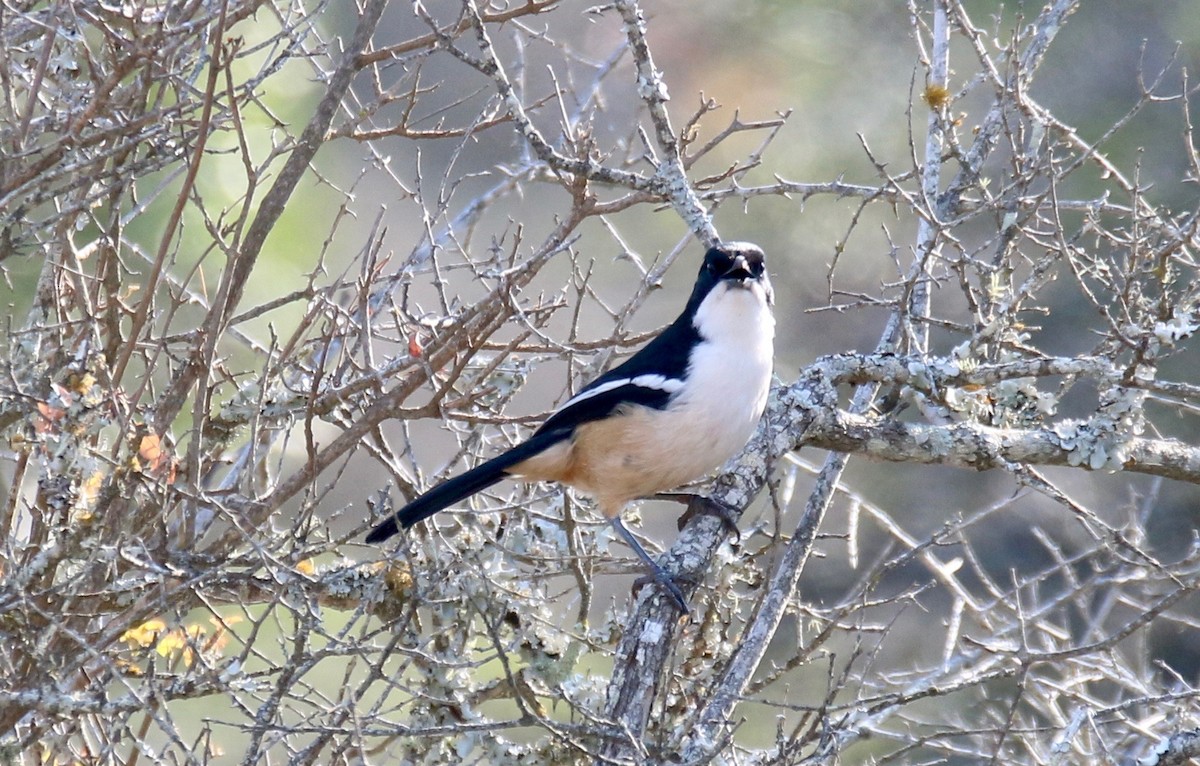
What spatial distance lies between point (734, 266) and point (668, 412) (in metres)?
0.50

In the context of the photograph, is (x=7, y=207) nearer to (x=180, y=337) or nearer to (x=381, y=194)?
(x=180, y=337)

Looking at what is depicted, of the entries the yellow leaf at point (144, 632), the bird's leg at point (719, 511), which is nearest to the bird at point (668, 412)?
the bird's leg at point (719, 511)

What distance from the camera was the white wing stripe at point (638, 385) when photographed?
3719mm

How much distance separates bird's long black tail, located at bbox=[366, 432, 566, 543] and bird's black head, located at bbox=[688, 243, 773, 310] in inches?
31.9

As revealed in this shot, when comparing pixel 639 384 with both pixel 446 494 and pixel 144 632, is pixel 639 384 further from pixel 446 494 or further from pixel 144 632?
pixel 144 632

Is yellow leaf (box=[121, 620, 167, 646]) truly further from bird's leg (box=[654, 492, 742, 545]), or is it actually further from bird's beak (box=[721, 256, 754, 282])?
bird's beak (box=[721, 256, 754, 282])

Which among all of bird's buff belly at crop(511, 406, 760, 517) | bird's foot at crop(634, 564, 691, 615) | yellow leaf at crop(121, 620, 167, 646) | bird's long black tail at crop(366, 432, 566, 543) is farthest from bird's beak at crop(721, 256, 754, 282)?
yellow leaf at crop(121, 620, 167, 646)

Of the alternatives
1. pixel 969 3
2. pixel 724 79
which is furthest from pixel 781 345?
pixel 969 3

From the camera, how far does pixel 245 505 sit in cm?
334

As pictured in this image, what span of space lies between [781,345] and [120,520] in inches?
250

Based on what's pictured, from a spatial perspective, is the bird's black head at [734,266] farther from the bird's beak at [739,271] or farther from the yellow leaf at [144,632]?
the yellow leaf at [144,632]

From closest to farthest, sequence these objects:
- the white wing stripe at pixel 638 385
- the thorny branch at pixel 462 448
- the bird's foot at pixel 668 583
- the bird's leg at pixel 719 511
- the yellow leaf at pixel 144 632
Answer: the thorny branch at pixel 462 448 < the bird's foot at pixel 668 583 < the yellow leaf at pixel 144 632 < the bird's leg at pixel 719 511 < the white wing stripe at pixel 638 385

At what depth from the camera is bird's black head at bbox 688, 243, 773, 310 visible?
380 centimetres

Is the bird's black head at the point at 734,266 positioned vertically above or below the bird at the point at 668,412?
above
